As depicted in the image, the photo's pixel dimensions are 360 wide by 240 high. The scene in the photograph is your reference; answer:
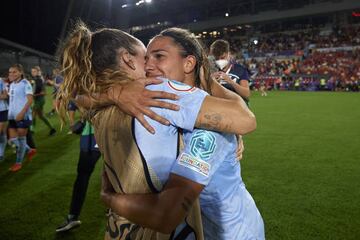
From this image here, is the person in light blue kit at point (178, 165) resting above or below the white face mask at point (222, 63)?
below

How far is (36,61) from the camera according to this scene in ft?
151

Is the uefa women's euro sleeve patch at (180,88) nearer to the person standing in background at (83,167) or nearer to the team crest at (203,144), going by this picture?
the team crest at (203,144)

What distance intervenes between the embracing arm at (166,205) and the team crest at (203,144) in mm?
104

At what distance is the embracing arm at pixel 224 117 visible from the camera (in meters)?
1.32

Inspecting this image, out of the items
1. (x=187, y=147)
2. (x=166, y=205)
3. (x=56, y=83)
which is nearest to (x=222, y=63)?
(x=187, y=147)

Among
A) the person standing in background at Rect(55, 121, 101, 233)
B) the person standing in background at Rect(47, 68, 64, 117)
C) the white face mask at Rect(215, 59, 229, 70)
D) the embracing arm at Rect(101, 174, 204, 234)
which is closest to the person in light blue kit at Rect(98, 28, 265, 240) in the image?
the embracing arm at Rect(101, 174, 204, 234)

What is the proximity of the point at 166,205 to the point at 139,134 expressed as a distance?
0.27m

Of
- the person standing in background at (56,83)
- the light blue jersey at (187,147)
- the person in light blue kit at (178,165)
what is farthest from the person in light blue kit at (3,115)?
the light blue jersey at (187,147)

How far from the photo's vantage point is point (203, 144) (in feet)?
4.31

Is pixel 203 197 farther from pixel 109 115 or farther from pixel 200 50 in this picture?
pixel 200 50

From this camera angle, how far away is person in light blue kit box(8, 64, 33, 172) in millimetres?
7359

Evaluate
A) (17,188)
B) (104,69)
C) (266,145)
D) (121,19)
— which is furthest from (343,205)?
(121,19)

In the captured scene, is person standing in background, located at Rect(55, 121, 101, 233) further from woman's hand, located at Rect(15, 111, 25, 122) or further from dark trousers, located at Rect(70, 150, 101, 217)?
woman's hand, located at Rect(15, 111, 25, 122)

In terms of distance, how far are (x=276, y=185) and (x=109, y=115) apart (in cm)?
503
